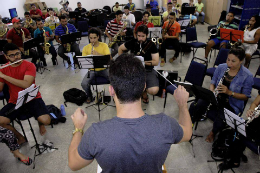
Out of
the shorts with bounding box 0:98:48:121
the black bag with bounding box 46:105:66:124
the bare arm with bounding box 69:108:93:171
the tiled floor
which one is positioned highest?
the bare arm with bounding box 69:108:93:171

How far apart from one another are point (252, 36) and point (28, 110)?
208 inches

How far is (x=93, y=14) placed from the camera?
9.35 meters

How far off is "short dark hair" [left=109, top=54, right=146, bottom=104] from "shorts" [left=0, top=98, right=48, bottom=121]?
2.19 metres

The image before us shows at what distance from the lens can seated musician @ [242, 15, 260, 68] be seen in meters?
4.79

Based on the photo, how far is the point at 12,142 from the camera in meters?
2.58

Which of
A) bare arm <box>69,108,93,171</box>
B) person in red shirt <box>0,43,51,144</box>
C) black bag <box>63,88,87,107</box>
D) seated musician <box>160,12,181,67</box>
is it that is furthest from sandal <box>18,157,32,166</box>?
seated musician <box>160,12,181,67</box>

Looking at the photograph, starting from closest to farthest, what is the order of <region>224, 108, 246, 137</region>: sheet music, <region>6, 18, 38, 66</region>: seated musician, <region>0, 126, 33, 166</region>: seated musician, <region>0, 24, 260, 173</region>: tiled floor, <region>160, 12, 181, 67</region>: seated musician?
1. <region>224, 108, 246, 137</region>: sheet music
2. <region>0, 126, 33, 166</region>: seated musician
3. <region>0, 24, 260, 173</region>: tiled floor
4. <region>6, 18, 38, 66</region>: seated musician
5. <region>160, 12, 181, 67</region>: seated musician

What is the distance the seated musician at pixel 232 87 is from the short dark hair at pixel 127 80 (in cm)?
187

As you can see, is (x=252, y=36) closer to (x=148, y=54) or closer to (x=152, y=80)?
(x=148, y=54)

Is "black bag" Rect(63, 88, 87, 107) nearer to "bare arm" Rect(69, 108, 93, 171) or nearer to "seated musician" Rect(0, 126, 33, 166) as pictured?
"seated musician" Rect(0, 126, 33, 166)

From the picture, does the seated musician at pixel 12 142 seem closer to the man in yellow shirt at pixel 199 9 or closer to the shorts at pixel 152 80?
the shorts at pixel 152 80

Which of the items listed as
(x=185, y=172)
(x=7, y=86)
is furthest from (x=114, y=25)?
(x=185, y=172)

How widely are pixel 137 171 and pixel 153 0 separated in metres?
11.0

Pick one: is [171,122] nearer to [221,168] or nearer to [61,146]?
[221,168]
